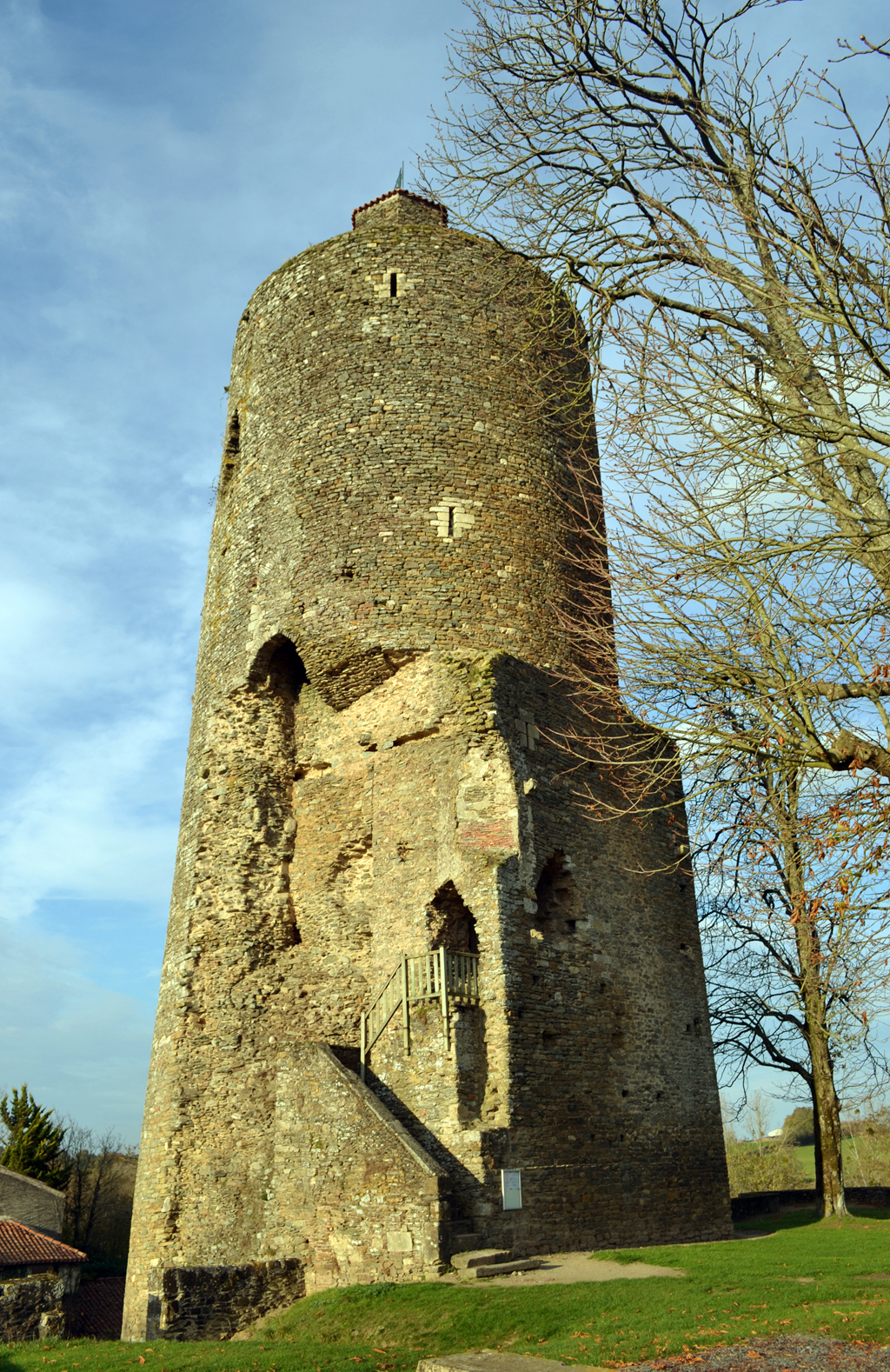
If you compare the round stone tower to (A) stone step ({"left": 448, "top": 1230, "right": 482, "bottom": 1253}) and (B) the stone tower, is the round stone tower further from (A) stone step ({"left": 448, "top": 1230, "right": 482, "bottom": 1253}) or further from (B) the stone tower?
(A) stone step ({"left": 448, "top": 1230, "right": 482, "bottom": 1253})

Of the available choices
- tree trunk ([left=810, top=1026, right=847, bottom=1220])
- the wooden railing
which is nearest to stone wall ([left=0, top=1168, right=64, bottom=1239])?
tree trunk ([left=810, top=1026, right=847, bottom=1220])

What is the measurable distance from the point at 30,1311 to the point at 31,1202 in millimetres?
12013

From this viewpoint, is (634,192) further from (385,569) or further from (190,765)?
(190,765)

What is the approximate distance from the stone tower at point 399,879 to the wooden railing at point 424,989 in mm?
52

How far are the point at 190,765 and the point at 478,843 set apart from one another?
538 cm

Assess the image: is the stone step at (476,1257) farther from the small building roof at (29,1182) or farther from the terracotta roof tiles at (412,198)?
the small building roof at (29,1182)

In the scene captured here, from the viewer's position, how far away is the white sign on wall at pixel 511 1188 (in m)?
10.6

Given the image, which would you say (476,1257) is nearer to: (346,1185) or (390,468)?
(346,1185)

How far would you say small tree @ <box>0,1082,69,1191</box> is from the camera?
108ft

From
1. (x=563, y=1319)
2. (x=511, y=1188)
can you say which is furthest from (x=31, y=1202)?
(x=563, y=1319)

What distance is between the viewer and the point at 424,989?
11609 mm

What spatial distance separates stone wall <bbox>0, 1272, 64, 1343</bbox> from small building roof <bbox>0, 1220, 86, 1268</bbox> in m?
2.72

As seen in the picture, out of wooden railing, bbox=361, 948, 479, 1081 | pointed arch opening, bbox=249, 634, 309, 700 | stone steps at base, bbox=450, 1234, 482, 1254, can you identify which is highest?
pointed arch opening, bbox=249, 634, 309, 700

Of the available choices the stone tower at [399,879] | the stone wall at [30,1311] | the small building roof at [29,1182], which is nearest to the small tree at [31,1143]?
the small building roof at [29,1182]
